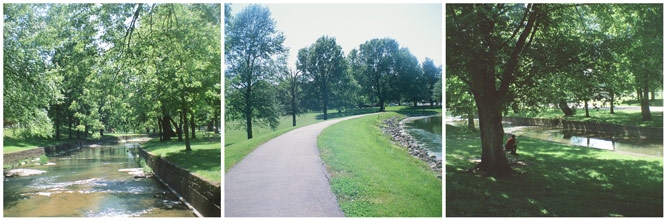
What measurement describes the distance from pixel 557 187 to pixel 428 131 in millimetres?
2038

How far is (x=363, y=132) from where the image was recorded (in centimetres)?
500

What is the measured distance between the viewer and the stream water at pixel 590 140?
5786 millimetres

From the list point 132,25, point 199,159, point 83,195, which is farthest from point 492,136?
point 83,195

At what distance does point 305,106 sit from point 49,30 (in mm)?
3671

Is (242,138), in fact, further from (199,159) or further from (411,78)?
(199,159)

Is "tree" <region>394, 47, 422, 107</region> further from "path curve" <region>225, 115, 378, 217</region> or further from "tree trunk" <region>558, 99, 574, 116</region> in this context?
"tree trunk" <region>558, 99, 574, 116</region>

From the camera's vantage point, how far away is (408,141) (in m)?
4.98

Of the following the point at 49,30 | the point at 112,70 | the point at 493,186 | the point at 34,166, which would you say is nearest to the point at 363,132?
the point at 493,186

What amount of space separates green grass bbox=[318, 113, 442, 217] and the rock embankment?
0.08 meters

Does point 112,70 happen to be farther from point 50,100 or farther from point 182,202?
point 182,202

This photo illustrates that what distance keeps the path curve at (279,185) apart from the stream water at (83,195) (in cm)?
135

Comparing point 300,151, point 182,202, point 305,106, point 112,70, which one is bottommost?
point 182,202

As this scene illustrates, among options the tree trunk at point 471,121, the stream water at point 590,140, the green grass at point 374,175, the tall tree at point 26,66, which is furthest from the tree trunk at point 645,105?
the tall tree at point 26,66

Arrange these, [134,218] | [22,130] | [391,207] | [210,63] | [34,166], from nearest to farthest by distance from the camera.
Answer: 1. [391,207]
2. [134,218]
3. [210,63]
4. [22,130]
5. [34,166]
